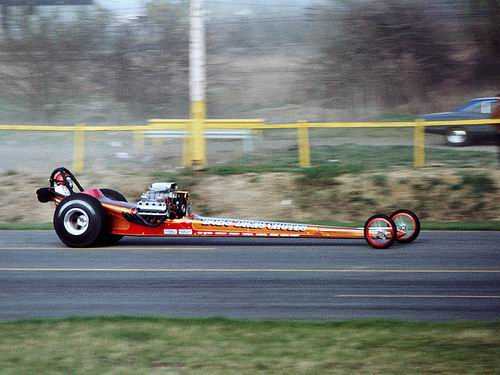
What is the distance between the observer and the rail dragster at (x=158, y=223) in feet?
45.7

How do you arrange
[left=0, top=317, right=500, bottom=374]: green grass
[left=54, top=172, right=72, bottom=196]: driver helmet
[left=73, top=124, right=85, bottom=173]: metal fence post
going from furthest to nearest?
[left=73, top=124, right=85, bottom=173]: metal fence post, [left=54, top=172, right=72, bottom=196]: driver helmet, [left=0, top=317, right=500, bottom=374]: green grass

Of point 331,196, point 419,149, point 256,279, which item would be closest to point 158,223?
point 256,279

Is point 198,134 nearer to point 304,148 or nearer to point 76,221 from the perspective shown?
point 304,148

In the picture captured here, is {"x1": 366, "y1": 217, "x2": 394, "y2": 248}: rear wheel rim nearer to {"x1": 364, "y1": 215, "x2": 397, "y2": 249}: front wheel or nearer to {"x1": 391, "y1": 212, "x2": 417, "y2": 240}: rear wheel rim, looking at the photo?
{"x1": 364, "y1": 215, "x2": 397, "y2": 249}: front wheel

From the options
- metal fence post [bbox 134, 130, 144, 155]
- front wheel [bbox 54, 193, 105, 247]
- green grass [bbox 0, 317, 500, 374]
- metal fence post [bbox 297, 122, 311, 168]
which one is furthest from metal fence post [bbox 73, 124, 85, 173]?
green grass [bbox 0, 317, 500, 374]

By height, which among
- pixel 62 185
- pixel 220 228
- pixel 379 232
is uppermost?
pixel 62 185

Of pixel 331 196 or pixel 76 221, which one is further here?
pixel 331 196

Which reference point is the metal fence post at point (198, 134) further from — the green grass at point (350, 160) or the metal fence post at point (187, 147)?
the green grass at point (350, 160)

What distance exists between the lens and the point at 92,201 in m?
14.3

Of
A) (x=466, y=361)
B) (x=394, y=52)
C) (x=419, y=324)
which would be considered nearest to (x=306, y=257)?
(x=419, y=324)

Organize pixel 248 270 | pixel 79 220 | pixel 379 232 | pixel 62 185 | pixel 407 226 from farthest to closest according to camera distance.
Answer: pixel 62 185
pixel 407 226
pixel 79 220
pixel 379 232
pixel 248 270

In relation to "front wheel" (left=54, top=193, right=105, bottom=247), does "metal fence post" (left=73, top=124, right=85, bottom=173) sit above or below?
above

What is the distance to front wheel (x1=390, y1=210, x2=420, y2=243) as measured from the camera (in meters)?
14.5

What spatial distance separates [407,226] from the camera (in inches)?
575
